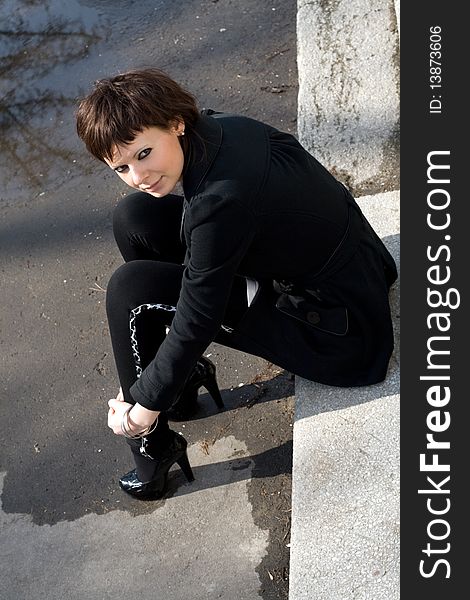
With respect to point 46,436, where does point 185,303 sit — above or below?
above

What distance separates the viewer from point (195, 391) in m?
2.63

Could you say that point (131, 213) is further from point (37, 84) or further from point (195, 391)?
point (37, 84)

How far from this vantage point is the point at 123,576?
2.38 meters

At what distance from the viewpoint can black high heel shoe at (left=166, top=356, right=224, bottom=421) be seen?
255 cm

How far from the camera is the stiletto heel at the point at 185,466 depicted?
2449 millimetres

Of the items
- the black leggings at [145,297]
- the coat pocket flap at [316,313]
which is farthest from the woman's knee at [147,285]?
the coat pocket flap at [316,313]

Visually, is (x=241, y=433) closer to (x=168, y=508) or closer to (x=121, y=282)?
(x=168, y=508)

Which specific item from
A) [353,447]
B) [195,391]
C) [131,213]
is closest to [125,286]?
[131,213]

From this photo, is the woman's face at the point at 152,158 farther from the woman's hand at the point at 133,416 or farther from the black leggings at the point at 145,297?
the woman's hand at the point at 133,416

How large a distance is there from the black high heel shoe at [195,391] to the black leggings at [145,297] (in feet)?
0.86

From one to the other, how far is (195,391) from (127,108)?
109 centimetres

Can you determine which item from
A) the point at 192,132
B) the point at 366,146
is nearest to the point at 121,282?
the point at 192,132

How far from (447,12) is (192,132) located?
1.48 meters

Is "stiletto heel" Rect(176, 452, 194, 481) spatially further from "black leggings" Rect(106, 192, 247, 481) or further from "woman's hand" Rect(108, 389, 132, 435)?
"woman's hand" Rect(108, 389, 132, 435)
